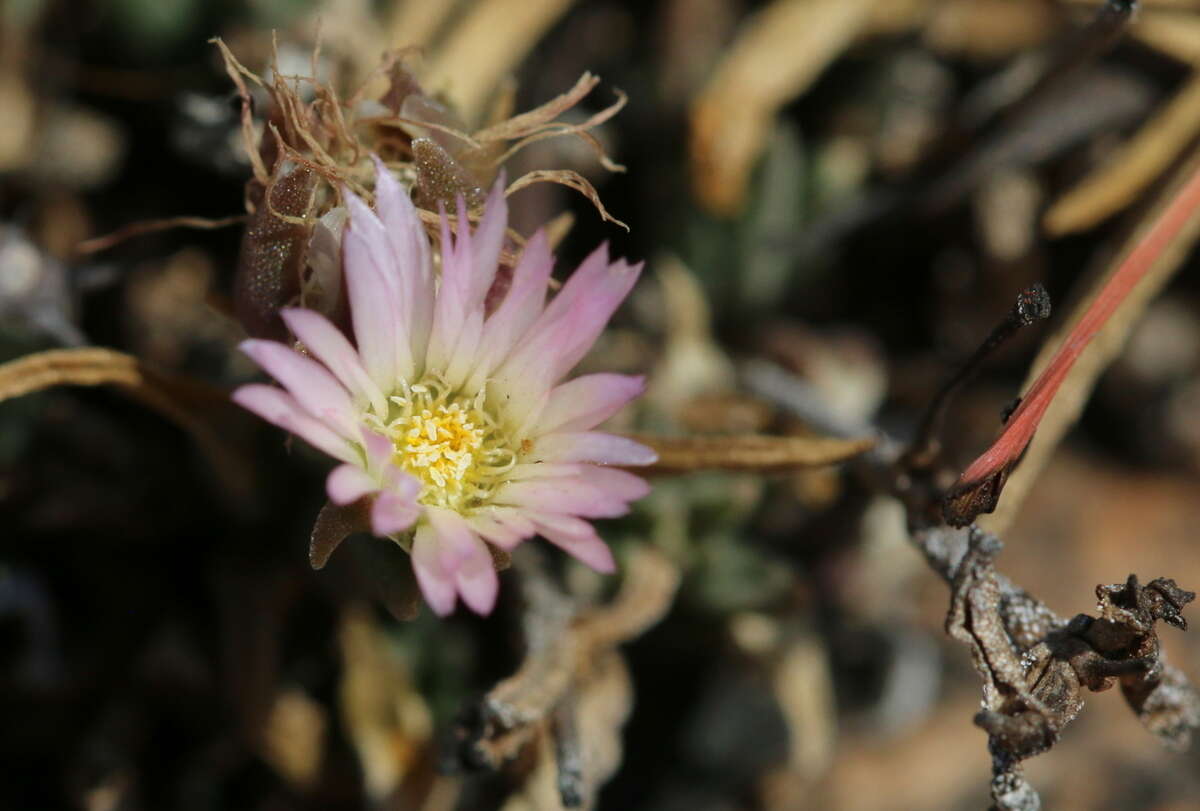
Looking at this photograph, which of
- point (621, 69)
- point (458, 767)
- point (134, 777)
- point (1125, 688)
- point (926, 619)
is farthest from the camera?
point (621, 69)

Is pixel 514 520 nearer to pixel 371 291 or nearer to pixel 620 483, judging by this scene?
pixel 620 483

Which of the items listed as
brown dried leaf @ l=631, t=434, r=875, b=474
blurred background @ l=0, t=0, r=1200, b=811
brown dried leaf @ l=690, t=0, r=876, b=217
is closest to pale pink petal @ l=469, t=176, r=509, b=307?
brown dried leaf @ l=631, t=434, r=875, b=474

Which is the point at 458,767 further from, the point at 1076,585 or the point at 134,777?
the point at 1076,585

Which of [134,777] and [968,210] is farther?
[968,210]

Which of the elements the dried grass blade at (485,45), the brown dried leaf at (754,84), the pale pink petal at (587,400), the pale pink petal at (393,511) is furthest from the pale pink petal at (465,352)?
the brown dried leaf at (754,84)

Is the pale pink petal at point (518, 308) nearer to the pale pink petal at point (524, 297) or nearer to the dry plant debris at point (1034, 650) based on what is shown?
the pale pink petal at point (524, 297)

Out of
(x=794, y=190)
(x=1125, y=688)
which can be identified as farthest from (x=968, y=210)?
(x=1125, y=688)

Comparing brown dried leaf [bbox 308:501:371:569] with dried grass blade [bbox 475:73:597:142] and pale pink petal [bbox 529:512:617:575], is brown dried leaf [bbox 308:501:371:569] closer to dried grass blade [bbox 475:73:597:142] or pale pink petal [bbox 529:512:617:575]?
pale pink petal [bbox 529:512:617:575]
